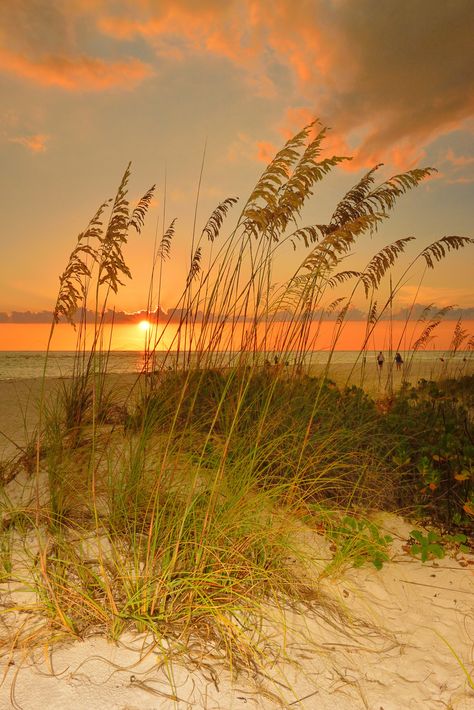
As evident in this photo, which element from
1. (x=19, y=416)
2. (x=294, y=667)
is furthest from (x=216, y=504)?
(x=19, y=416)

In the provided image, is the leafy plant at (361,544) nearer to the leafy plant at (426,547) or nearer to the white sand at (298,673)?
the leafy plant at (426,547)

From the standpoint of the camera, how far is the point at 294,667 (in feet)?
8.25

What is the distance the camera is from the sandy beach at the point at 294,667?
224 cm

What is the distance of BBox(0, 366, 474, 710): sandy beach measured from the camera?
224 cm

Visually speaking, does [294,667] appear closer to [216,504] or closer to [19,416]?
[216,504]

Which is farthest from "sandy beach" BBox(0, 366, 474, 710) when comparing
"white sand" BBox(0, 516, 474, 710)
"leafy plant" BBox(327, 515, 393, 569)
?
"leafy plant" BBox(327, 515, 393, 569)

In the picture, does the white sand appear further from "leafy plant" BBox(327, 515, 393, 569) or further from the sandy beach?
"leafy plant" BBox(327, 515, 393, 569)

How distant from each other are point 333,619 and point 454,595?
38.5 inches

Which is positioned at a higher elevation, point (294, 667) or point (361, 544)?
point (361, 544)

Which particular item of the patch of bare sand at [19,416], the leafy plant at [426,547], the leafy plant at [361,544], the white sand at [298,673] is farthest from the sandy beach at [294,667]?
the patch of bare sand at [19,416]

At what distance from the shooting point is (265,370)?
586cm

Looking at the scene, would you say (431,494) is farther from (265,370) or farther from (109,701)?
(109,701)

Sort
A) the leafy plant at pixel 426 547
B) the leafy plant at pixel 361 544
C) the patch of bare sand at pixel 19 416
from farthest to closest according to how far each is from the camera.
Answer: the patch of bare sand at pixel 19 416
the leafy plant at pixel 426 547
the leafy plant at pixel 361 544

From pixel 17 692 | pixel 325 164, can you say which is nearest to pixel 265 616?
pixel 17 692
